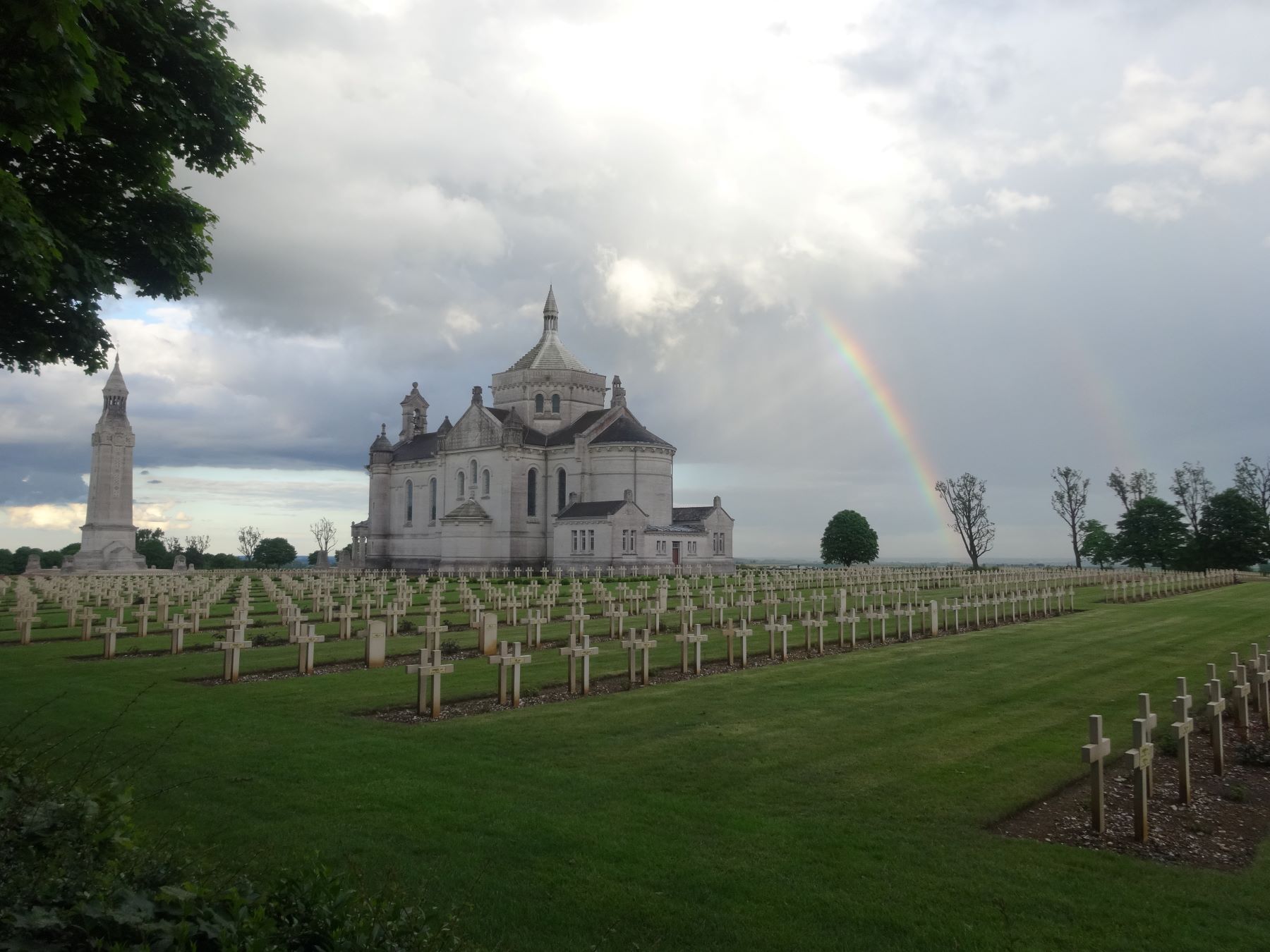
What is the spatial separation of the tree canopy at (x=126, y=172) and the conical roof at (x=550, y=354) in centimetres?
6051

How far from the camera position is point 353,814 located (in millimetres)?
7258

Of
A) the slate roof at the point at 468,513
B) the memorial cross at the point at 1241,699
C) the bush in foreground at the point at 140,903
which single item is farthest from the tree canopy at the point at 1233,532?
the bush in foreground at the point at 140,903

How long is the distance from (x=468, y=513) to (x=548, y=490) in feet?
21.7

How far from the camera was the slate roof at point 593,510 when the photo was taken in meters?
60.4

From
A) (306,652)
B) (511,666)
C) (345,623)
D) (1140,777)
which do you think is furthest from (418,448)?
(1140,777)

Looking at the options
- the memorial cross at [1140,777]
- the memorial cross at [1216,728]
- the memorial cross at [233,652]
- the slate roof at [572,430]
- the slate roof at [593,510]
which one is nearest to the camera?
the memorial cross at [1140,777]

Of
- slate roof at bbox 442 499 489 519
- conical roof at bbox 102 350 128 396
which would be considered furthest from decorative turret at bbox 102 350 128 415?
slate roof at bbox 442 499 489 519

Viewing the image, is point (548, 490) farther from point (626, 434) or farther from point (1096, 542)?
point (1096, 542)

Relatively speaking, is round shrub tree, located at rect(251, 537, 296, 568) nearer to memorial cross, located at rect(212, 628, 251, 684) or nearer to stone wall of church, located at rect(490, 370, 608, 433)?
stone wall of church, located at rect(490, 370, 608, 433)

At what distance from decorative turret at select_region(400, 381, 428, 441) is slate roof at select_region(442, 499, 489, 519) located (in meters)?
20.2

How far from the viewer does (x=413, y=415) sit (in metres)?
84.0

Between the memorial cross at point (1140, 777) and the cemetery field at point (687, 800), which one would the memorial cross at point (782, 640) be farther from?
the memorial cross at point (1140, 777)

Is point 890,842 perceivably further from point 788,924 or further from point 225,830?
point 225,830

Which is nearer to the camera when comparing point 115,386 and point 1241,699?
point 1241,699
